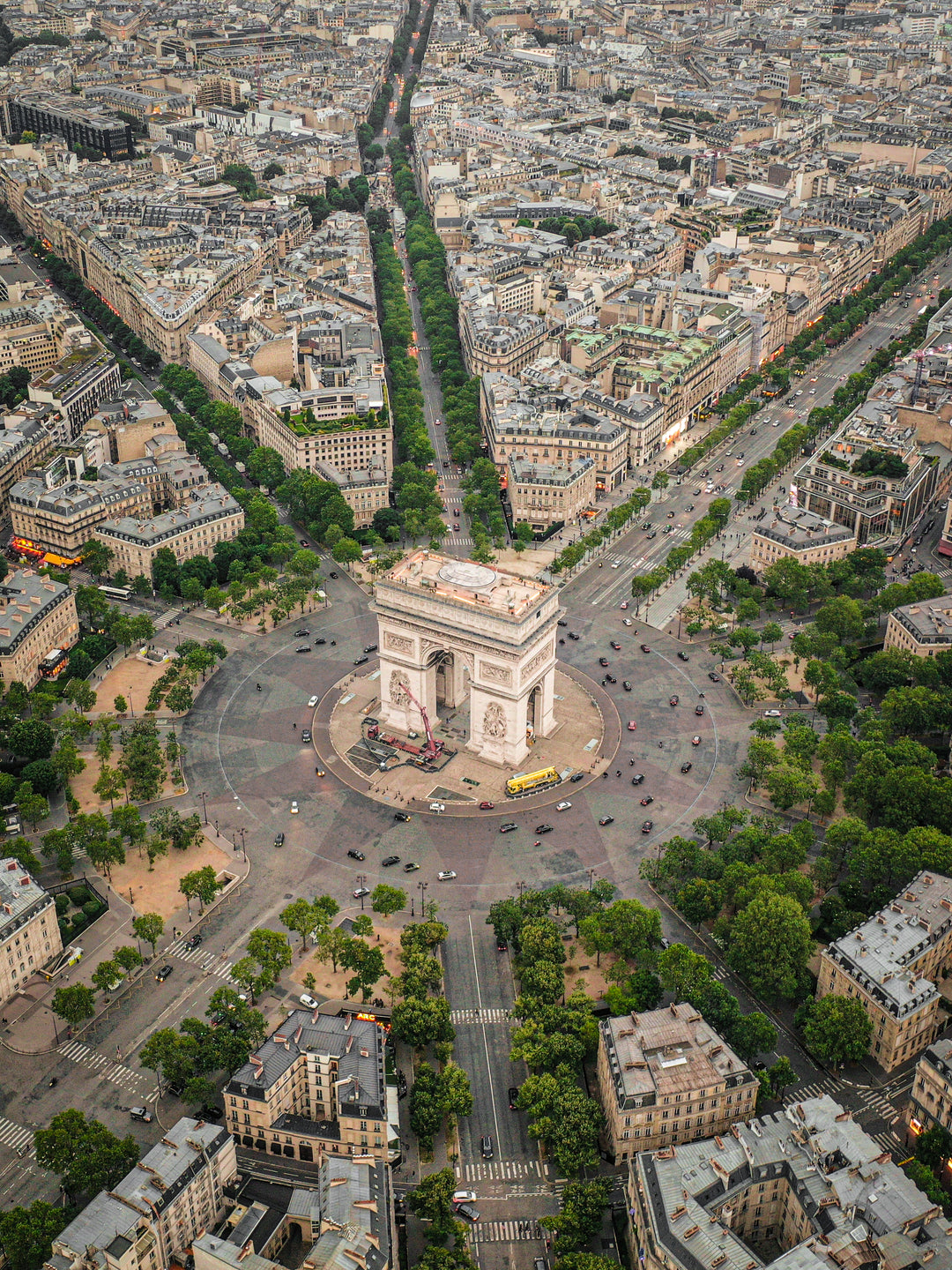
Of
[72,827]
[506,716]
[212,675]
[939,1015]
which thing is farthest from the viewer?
[212,675]

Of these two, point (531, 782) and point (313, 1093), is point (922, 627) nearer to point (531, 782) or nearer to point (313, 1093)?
point (531, 782)

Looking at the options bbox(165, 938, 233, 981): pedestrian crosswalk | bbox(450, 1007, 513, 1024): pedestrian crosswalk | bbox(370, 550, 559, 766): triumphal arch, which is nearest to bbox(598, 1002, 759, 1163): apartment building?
bbox(450, 1007, 513, 1024): pedestrian crosswalk

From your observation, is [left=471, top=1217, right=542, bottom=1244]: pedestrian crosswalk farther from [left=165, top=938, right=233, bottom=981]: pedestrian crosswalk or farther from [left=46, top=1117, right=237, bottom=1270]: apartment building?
[left=165, top=938, right=233, bottom=981]: pedestrian crosswalk

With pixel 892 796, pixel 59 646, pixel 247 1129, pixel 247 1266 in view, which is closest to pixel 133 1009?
pixel 247 1129

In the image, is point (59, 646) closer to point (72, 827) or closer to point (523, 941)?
point (72, 827)

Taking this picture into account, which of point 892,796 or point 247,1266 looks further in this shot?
point 892,796

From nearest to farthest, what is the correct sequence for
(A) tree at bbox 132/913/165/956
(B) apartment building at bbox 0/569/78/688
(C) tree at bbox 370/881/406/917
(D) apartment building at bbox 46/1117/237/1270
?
(D) apartment building at bbox 46/1117/237/1270
(A) tree at bbox 132/913/165/956
(C) tree at bbox 370/881/406/917
(B) apartment building at bbox 0/569/78/688

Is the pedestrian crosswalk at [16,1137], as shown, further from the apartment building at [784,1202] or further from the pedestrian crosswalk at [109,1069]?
the apartment building at [784,1202]
